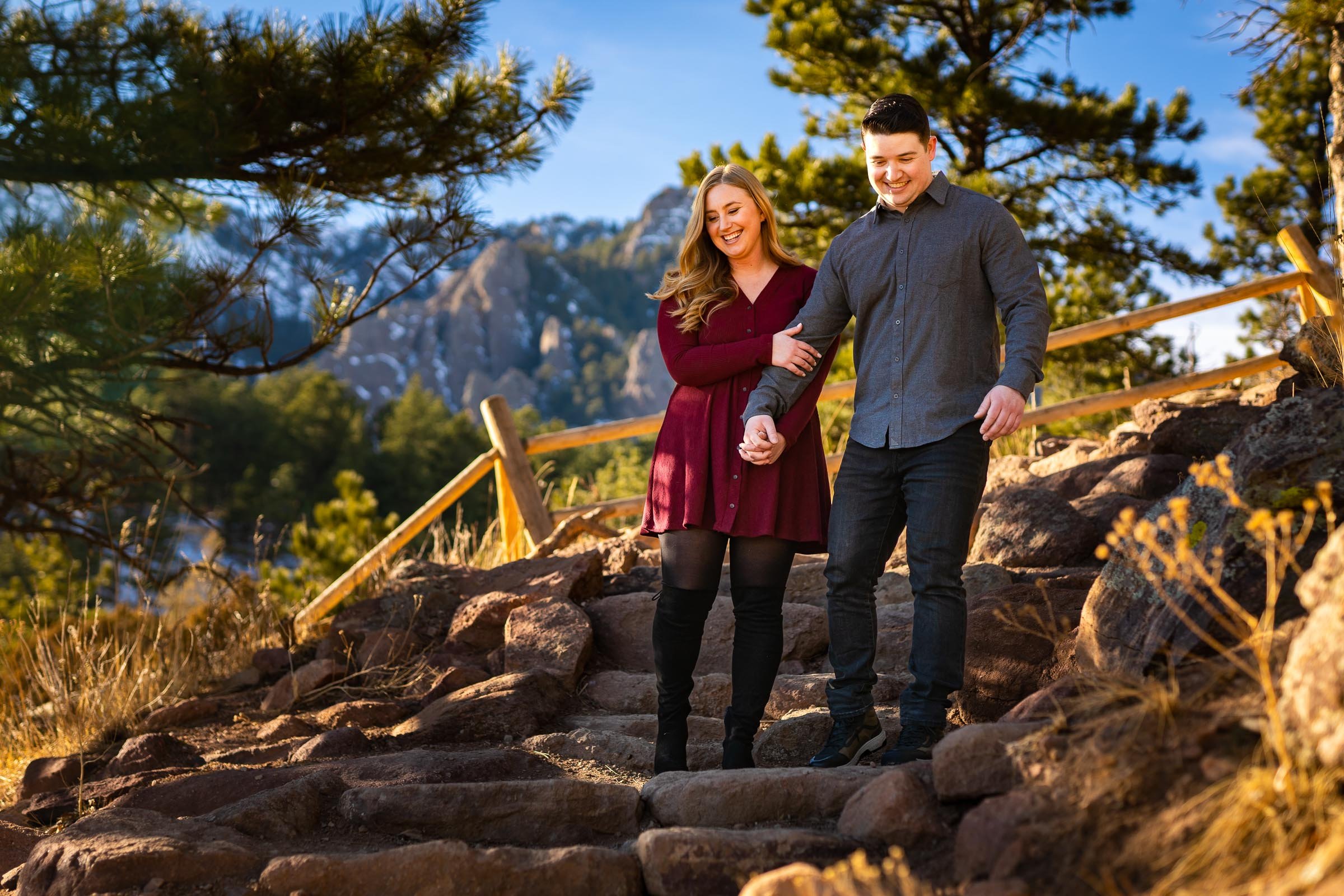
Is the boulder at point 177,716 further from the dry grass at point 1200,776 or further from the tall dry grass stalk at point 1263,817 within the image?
the tall dry grass stalk at point 1263,817

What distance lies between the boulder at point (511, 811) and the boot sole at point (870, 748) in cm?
54

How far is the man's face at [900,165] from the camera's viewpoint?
2.68m

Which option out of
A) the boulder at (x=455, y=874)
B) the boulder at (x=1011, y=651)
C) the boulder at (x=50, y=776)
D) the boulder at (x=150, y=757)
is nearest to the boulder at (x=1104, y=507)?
the boulder at (x=1011, y=651)

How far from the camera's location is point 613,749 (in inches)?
130

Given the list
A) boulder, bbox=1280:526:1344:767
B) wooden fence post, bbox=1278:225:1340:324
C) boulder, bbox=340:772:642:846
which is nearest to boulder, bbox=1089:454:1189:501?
wooden fence post, bbox=1278:225:1340:324

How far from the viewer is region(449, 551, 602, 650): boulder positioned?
4.57m

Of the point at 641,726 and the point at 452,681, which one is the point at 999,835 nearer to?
the point at 641,726

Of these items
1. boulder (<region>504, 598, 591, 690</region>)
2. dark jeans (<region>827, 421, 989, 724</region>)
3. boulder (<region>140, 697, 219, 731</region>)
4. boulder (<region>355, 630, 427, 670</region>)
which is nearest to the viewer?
dark jeans (<region>827, 421, 989, 724</region>)

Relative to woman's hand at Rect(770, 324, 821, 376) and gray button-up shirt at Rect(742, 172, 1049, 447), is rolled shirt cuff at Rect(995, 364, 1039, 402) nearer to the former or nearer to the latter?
gray button-up shirt at Rect(742, 172, 1049, 447)

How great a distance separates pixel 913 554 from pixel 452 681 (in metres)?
2.09

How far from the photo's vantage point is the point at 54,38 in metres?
4.32

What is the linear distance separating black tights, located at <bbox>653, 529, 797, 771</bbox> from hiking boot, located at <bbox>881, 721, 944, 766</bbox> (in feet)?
1.17

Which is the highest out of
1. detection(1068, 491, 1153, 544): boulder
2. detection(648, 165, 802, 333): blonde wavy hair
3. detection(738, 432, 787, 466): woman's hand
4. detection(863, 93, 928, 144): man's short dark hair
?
detection(863, 93, 928, 144): man's short dark hair

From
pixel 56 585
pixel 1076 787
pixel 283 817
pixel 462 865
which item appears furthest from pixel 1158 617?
pixel 56 585
